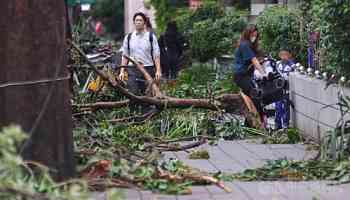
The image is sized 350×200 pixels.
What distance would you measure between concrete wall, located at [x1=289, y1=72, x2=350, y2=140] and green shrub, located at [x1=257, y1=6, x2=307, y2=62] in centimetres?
284

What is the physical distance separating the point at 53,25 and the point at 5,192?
327 cm

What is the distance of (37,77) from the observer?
8078mm

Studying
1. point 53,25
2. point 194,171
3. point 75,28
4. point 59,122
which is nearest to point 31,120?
point 59,122

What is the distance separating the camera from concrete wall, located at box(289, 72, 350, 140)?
11.4 meters

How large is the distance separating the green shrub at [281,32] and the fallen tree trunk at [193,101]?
3291 millimetres

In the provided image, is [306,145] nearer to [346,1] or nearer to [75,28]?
[346,1]

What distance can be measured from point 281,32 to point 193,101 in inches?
241

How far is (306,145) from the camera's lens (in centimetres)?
1218

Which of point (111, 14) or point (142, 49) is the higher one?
point (142, 49)

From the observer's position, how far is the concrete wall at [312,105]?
450 inches

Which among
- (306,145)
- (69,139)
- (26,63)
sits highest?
(26,63)

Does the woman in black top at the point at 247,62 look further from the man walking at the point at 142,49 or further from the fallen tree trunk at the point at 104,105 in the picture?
the fallen tree trunk at the point at 104,105

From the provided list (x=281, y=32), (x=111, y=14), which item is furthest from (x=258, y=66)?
(x=111, y=14)

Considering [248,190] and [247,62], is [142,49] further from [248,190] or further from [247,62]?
[248,190]
